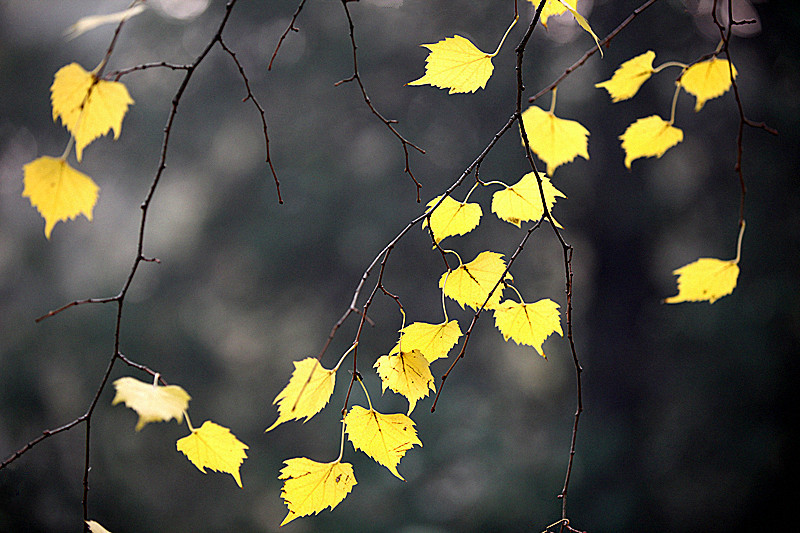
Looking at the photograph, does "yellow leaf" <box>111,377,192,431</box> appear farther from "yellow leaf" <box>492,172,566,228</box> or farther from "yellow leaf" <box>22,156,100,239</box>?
"yellow leaf" <box>492,172,566,228</box>

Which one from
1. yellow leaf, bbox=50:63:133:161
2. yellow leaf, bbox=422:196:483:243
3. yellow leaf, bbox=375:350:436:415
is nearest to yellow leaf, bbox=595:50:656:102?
yellow leaf, bbox=422:196:483:243

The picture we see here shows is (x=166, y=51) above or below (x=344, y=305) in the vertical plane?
above

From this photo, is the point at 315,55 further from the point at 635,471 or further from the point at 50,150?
the point at 635,471

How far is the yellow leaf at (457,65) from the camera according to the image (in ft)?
1.61

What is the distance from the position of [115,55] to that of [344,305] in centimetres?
162

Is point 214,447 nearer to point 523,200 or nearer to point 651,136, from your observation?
point 523,200

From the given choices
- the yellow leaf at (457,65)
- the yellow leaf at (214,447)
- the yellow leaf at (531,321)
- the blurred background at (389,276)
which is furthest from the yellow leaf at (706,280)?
the blurred background at (389,276)

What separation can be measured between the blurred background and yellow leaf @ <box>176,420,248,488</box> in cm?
220

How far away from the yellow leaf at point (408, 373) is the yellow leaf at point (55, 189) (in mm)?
247

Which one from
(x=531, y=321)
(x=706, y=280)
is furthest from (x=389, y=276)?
(x=706, y=280)

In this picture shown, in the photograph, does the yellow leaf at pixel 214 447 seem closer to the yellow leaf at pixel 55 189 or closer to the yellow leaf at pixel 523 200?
the yellow leaf at pixel 55 189

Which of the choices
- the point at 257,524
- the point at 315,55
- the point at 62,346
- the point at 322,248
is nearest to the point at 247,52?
the point at 315,55

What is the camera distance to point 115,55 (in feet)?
9.31

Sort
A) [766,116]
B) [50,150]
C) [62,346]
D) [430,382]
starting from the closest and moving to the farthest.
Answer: [430,382] → [766,116] → [62,346] → [50,150]
